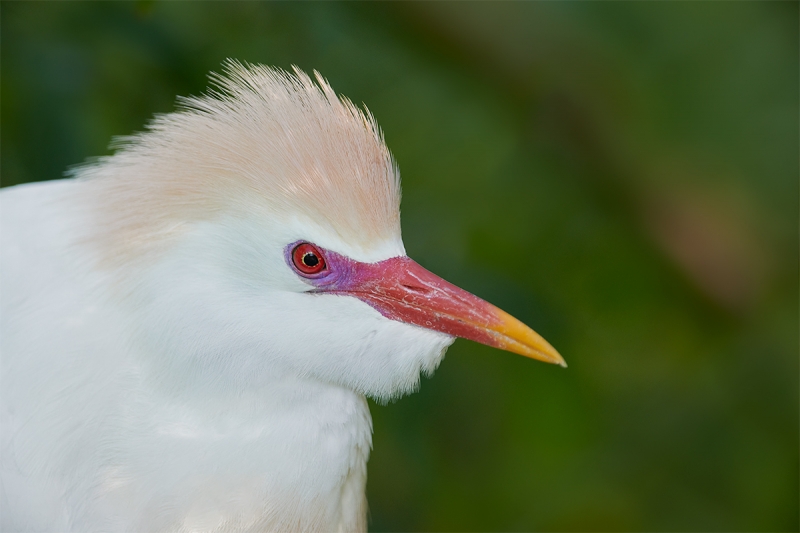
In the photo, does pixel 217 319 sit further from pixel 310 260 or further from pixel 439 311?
pixel 439 311

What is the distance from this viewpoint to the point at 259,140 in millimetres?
1167

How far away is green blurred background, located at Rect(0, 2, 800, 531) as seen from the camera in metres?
1.89

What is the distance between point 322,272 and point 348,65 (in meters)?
1.20

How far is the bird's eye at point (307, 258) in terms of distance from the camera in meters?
1.16

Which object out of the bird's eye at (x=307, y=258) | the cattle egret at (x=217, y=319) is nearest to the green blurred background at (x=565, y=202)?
the cattle egret at (x=217, y=319)

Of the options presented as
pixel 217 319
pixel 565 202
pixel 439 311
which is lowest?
pixel 217 319

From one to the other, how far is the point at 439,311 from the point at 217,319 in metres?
0.34

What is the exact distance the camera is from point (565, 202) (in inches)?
90.7

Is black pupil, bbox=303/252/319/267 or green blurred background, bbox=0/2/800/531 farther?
green blurred background, bbox=0/2/800/531

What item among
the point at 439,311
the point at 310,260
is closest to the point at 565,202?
the point at 439,311

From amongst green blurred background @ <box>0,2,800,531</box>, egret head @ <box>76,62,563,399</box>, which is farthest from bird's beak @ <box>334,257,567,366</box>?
green blurred background @ <box>0,2,800,531</box>

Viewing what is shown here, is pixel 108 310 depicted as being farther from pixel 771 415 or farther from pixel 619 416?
pixel 771 415

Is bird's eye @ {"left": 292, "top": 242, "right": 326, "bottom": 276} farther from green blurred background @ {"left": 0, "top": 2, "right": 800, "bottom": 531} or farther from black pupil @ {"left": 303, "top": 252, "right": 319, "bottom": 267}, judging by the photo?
green blurred background @ {"left": 0, "top": 2, "right": 800, "bottom": 531}

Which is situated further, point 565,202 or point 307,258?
point 565,202
